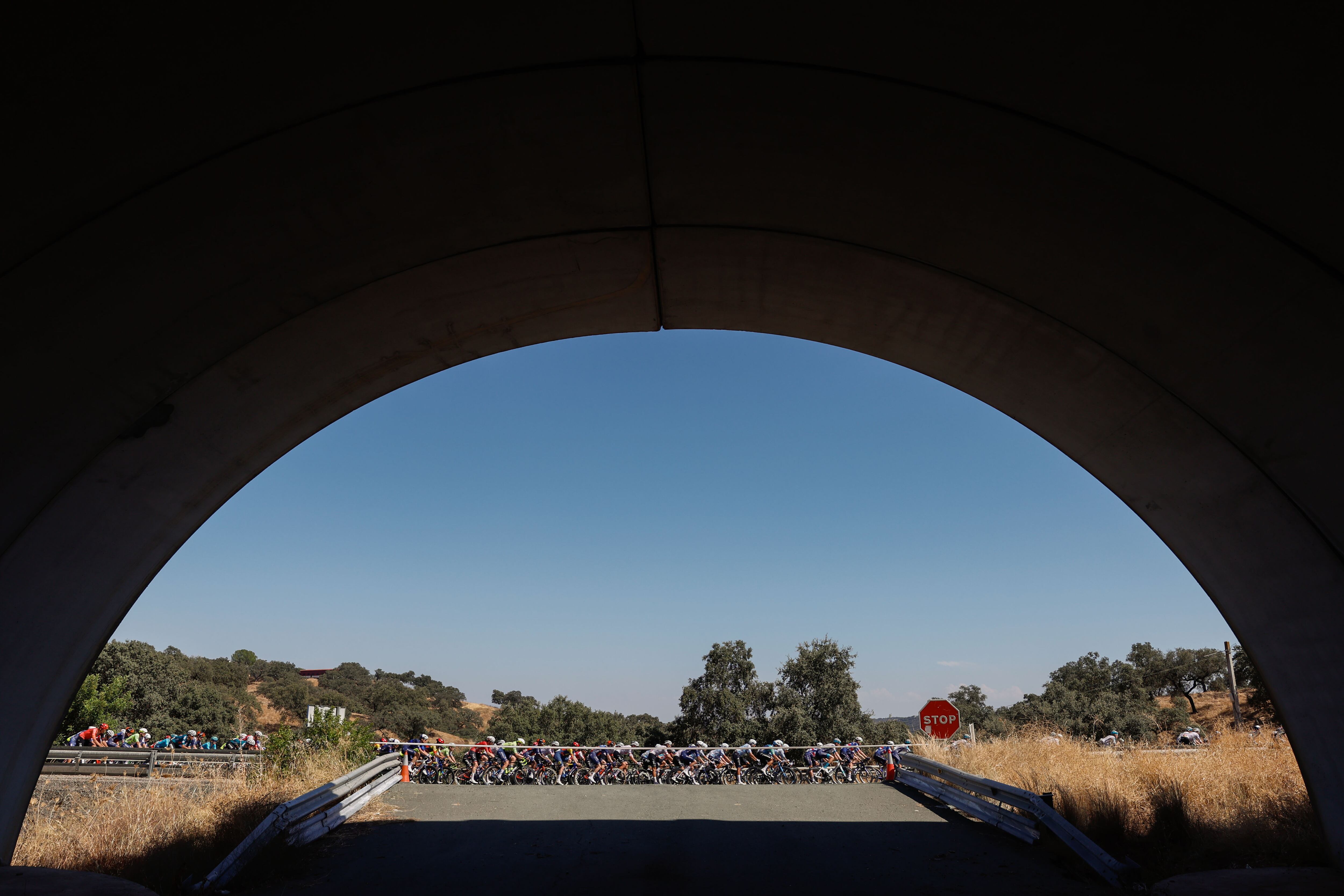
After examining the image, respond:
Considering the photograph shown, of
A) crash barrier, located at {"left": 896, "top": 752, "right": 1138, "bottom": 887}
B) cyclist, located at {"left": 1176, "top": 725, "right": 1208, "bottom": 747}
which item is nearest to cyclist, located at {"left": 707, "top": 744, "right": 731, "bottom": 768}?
crash barrier, located at {"left": 896, "top": 752, "right": 1138, "bottom": 887}

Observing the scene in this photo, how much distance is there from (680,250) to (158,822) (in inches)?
335

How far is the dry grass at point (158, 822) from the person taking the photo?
704 centimetres

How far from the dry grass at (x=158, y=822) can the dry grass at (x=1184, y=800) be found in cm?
885

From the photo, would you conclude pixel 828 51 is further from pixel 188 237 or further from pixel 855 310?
pixel 188 237

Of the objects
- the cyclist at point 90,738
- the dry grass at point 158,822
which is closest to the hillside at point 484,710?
the cyclist at point 90,738

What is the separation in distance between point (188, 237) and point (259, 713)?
60545 mm

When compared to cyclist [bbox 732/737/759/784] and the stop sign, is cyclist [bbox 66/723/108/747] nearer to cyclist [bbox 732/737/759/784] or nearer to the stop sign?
cyclist [bbox 732/737/759/784]

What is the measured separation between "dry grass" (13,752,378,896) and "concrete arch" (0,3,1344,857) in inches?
54.3

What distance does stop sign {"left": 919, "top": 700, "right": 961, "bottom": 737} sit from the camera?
16281 millimetres

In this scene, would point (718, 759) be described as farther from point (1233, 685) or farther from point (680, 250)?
point (1233, 685)

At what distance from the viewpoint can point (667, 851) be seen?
7.94 metres

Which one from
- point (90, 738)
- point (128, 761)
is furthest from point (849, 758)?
point (90, 738)

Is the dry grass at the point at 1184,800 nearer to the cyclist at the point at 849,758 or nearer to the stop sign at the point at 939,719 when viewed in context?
Result: the stop sign at the point at 939,719

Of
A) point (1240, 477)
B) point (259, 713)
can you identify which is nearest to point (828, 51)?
point (1240, 477)
